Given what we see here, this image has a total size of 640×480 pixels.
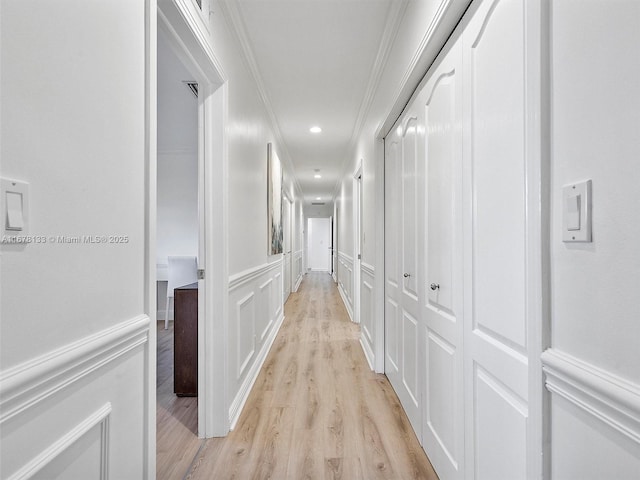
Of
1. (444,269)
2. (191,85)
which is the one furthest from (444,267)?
(191,85)

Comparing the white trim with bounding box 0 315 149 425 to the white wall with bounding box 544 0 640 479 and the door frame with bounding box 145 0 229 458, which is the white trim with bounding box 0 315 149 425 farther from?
the white wall with bounding box 544 0 640 479

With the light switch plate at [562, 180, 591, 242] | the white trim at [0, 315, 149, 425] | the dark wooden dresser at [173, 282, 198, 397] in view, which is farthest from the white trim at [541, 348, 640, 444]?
the dark wooden dresser at [173, 282, 198, 397]

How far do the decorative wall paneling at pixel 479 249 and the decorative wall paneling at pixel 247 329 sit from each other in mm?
1091

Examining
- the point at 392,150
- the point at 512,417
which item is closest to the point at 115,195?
the point at 512,417

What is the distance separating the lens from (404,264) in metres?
2.12

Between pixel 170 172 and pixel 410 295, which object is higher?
pixel 170 172

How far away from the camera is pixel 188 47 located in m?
1.55

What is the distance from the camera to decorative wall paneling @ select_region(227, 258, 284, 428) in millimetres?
2062

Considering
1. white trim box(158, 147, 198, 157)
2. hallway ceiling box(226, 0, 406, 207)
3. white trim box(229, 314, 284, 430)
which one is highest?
hallway ceiling box(226, 0, 406, 207)

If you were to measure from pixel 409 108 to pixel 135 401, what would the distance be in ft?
6.55

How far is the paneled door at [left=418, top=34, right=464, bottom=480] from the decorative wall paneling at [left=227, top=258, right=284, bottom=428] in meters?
1.14

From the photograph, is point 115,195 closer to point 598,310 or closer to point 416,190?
point 598,310

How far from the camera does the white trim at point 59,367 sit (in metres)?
0.59

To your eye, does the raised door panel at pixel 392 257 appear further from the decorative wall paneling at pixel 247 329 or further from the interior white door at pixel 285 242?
the interior white door at pixel 285 242
